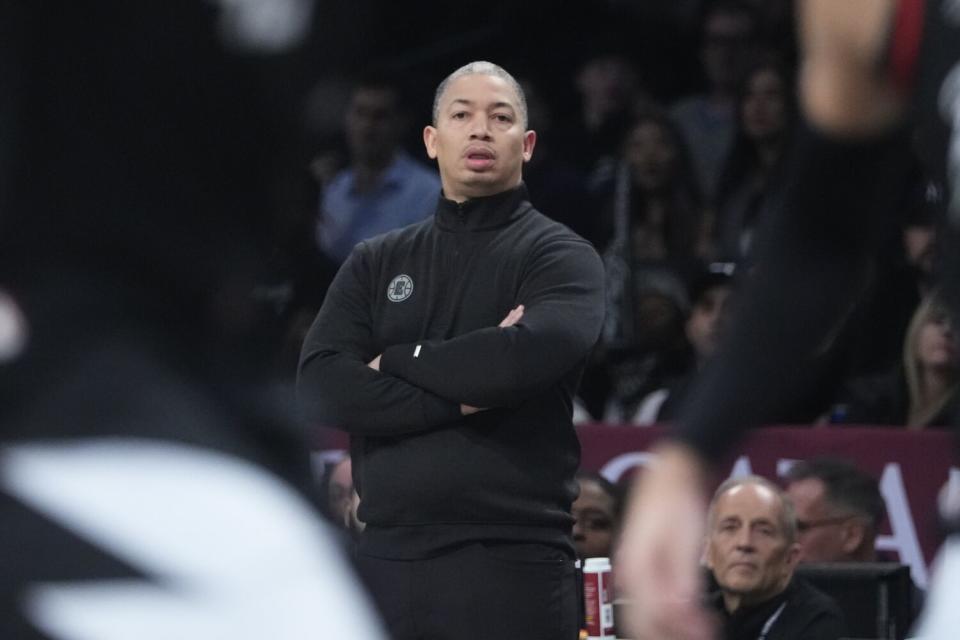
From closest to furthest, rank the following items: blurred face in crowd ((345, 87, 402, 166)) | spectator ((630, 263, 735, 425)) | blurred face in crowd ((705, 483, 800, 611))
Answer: blurred face in crowd ((705, 483, 800, 611)) → spectator ((630, 263, 735, 425)) → blurred face in crowd ((345, 87, 402, 166))

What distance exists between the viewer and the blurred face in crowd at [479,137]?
5.41 metres

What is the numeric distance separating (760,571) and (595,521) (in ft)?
2.29

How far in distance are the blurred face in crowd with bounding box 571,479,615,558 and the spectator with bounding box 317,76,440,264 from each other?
2.41 metres

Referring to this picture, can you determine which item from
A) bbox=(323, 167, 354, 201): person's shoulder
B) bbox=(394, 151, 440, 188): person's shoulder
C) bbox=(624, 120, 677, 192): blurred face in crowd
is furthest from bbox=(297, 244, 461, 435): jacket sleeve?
bbox=(624, 120, 677, 192): blurred face in crowd

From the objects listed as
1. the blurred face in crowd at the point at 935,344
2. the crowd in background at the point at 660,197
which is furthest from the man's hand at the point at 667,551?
the blurred face in crowd at the point at 935,344

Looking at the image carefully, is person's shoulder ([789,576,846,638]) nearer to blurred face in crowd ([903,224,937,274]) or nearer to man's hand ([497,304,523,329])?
man's hand ([497,304,523,329])

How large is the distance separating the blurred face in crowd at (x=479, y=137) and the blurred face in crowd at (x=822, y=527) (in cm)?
179

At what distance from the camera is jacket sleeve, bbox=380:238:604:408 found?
4988 millimetres

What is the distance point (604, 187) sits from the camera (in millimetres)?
9727

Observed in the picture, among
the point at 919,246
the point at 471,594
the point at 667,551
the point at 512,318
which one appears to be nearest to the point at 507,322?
the point at 512,318

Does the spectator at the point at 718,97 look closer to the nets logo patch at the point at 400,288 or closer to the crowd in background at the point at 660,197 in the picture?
the crowd in background at the point at 660,197

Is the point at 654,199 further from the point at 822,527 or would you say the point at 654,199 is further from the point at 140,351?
the point at 140,351

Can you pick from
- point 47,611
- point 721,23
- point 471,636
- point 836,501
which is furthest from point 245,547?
point 721,23

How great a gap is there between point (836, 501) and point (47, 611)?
536 cm
